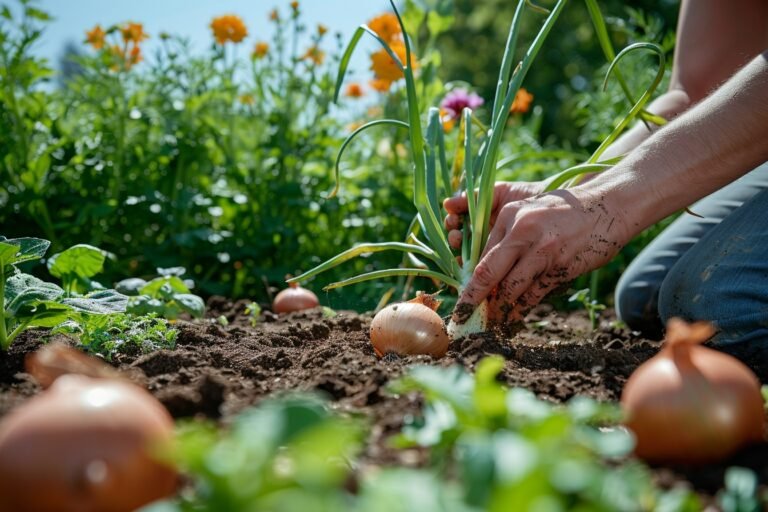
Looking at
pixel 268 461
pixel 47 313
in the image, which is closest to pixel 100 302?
pixel 47 313

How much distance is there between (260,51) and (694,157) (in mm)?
2238

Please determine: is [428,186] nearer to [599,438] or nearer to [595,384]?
[595,384]

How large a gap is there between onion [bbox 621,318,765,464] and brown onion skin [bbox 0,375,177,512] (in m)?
0.67

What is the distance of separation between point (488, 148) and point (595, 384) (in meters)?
0.81

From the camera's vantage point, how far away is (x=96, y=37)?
330 centimetres

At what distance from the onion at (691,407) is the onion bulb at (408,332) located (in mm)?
725

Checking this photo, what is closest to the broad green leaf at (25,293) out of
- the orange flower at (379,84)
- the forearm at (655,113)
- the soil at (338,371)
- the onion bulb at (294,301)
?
the soil at (338,371)

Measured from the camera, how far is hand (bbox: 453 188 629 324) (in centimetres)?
173

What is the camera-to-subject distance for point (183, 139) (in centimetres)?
316

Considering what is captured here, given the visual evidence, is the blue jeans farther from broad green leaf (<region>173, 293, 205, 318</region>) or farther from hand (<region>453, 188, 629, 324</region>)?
broad green leaf (<region>173, 293, 205, 318</region>)

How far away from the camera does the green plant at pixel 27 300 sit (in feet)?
5.17

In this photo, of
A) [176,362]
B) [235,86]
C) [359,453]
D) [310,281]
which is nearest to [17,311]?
[176,362]

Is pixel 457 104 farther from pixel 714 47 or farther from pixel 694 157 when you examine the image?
pixel 694 157

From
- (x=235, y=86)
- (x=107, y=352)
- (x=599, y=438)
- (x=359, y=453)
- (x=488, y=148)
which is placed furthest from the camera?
(x=235, y=86)
